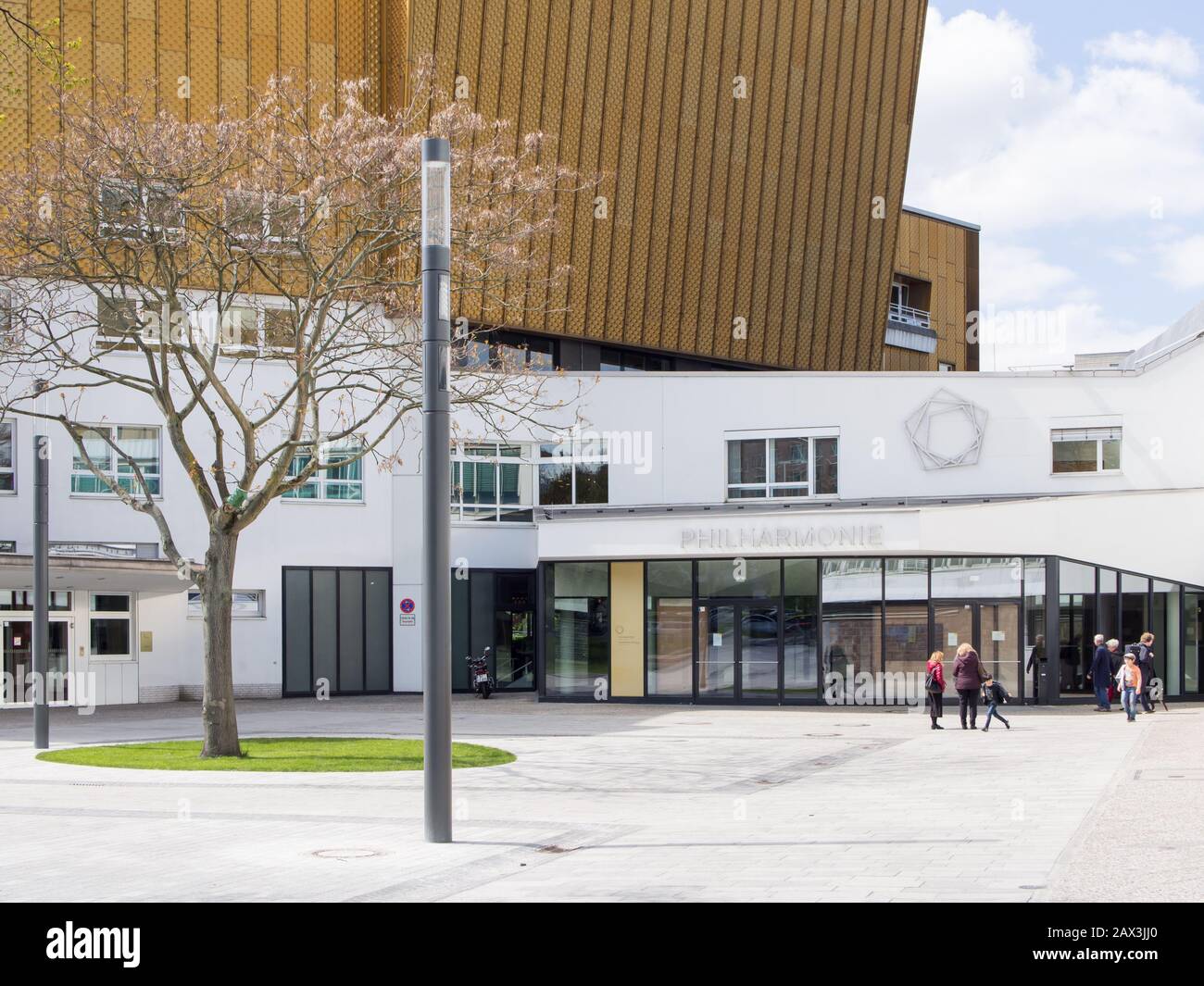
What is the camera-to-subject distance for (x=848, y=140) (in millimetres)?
45438

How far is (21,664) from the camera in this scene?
3191cm

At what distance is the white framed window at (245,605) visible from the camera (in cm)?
3456

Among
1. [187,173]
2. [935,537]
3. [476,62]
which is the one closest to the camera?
[187,173]

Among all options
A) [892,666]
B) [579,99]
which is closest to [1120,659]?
[892,666]

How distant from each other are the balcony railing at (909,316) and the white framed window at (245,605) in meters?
30.5

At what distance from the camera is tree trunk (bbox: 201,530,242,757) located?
62.8 ft

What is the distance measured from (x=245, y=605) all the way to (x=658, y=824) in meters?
23.2

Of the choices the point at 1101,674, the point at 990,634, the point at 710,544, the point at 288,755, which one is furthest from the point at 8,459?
the point at 1101,674

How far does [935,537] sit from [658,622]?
6380 mm

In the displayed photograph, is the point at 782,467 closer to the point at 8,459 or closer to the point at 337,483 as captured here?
the point at 337,483

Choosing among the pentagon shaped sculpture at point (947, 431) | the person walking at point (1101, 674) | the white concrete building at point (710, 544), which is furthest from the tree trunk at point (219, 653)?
the pentagon shaped sculpture at point (947, 431)

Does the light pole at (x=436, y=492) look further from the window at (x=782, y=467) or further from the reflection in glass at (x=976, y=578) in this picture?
the window at (x=782, y=467)

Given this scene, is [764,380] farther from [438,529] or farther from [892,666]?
[438,529]

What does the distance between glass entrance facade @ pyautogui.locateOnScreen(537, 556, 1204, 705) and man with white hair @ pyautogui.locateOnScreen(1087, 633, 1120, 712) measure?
933 mm
